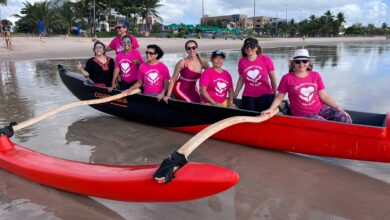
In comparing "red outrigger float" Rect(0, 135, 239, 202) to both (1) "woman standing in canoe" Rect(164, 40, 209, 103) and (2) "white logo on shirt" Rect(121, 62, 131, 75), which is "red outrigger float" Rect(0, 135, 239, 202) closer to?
(1) "woman standing in canoe" Rect(164, 40, 209, 103)

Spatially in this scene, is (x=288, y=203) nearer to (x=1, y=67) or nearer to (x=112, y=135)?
(x=112, y=135)

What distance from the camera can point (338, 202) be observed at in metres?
2.98

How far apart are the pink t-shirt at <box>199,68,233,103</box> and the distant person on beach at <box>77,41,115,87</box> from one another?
2191 millimetres

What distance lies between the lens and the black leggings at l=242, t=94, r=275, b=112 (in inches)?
175

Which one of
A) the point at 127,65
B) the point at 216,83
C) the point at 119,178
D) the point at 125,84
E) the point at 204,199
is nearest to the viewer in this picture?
the point at 119,178

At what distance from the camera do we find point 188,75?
4801mm

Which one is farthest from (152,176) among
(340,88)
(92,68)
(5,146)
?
(340,88)

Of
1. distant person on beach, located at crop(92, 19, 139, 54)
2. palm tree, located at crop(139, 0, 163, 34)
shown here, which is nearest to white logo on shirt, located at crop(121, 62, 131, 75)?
distant person on beach, located at crop(92, 19, 139, 54)

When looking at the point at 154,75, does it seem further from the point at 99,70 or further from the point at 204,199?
the point at 204,199

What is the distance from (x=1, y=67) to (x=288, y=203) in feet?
41.2

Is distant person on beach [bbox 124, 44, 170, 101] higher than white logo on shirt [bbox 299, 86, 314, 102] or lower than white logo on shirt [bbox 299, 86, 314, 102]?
higher

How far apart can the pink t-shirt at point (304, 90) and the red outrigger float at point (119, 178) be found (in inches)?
69.6

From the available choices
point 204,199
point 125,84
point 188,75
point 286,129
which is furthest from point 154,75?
point 204,199

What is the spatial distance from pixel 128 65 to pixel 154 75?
2.26 feet
